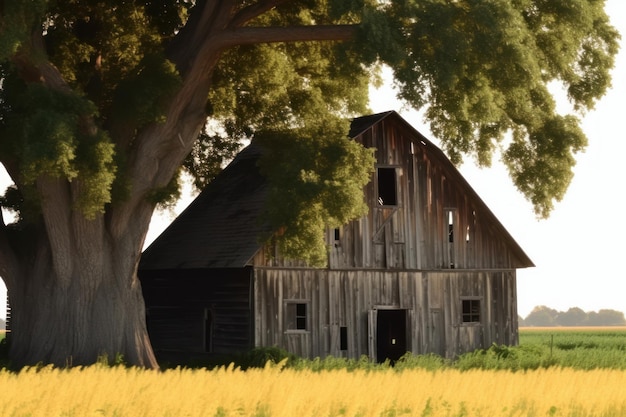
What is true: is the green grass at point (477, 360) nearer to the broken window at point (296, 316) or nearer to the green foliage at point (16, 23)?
the broken window at point (296, 316)

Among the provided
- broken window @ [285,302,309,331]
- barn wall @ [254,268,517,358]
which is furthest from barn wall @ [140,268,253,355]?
broken window @ [285,302,309,331]

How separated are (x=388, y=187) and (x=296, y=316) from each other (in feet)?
17.8

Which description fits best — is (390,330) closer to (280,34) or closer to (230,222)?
(230,222)

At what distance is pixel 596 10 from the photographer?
3053cm

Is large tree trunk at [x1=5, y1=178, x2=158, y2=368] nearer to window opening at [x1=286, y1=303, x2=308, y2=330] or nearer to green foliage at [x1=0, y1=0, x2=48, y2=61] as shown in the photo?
window opening at [x1=286, y1=303, x2=308, y2=330]

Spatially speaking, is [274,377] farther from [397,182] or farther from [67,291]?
[397,182]

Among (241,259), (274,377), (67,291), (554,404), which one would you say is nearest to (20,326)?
(67,291)

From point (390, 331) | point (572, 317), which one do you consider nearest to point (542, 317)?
point (572, 317)

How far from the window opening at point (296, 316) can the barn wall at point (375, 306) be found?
5.0 inches

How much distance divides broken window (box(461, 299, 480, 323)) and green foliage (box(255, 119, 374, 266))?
23.0 feet

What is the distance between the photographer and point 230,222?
1398 inches

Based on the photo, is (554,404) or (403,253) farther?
(403,253)

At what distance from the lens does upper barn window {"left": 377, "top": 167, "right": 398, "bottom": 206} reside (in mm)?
36188

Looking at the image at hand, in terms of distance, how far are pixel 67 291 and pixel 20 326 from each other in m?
3.18
